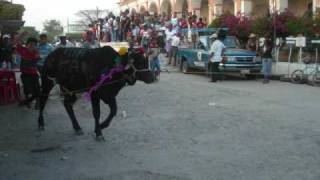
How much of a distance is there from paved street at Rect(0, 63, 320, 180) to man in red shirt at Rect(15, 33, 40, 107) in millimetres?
590

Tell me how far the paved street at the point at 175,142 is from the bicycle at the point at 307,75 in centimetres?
547

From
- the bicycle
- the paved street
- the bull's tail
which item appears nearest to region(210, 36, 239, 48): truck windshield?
the bicycle

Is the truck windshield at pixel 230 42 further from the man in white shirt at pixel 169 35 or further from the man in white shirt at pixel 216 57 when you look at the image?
the man in white shirt at pixel 169 35

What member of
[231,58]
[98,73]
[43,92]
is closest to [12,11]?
[231,58]

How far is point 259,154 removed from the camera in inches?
356

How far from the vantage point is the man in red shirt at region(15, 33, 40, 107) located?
1478 centimetres

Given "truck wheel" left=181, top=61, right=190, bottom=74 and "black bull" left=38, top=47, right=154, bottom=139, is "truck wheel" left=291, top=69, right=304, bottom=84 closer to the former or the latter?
"truck wheel" left=181, top=61, right=190, bottom=74

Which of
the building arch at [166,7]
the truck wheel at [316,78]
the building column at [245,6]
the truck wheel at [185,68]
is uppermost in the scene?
the building arch at [166,7]

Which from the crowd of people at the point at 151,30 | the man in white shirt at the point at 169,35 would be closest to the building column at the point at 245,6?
the crowd of people at the point at 151,30

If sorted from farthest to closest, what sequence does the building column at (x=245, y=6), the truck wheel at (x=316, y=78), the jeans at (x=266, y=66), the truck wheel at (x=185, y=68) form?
the building column at (x=245, y=6) < the truck wheel at (x=185, y=68) < the jeans at (x=266, y=66) < the truck wheel at (x=316, y=78)

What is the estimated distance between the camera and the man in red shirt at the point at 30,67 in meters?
14.8

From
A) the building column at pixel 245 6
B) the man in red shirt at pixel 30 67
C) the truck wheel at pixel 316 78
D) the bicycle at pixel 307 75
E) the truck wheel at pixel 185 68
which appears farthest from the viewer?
the building column at pixel 245 6

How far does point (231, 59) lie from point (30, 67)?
429 inches

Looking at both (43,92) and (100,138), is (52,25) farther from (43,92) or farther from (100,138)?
(100,138)
